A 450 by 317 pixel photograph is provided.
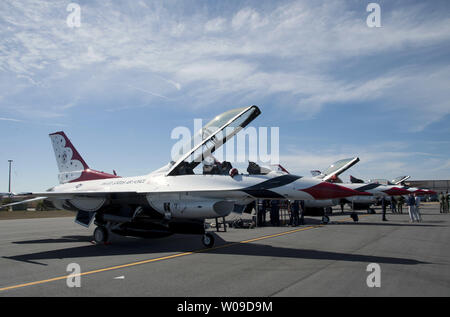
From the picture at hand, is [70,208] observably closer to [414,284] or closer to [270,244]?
[270,244]

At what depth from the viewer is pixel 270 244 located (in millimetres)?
10516

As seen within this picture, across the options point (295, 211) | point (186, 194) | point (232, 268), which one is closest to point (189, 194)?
point (186, 194)

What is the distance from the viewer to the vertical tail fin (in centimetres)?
1489

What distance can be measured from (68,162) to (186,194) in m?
8.22

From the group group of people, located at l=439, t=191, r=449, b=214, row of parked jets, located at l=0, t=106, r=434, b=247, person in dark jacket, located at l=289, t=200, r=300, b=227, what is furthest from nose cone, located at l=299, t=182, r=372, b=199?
group of people, located at l=439, t=191, r=449, b=214

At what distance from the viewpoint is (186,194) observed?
967cm

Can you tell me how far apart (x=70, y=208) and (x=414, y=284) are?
10.8 metres

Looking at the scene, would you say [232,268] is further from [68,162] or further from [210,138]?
[68,162]

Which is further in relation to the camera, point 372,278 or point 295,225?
point 295,225

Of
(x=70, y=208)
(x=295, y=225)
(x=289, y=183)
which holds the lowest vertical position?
(x=295, y=225)

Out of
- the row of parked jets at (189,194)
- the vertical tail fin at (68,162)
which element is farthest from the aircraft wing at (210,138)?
the vertical tail fin at (68,162)

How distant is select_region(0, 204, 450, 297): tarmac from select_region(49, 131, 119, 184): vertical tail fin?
4331mm

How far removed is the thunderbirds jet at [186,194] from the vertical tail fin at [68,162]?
103 inches
